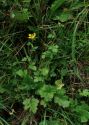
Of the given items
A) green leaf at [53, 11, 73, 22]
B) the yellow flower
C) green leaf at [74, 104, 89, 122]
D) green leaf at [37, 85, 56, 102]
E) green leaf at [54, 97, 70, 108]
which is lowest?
green leaf at [74, 104, 89, 122]

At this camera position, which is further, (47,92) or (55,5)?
(55,5)

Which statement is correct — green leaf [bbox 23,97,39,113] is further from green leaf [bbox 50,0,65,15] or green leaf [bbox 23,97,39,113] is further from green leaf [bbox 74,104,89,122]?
green leaf [bbox 50,0,65,15]

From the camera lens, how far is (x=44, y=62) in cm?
294

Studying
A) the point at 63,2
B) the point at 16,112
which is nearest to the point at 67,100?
the point at 16,112

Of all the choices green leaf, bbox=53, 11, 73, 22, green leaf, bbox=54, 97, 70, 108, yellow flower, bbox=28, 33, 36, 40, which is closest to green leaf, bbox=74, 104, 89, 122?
green leaf, bbox=54, 97, 70, 108

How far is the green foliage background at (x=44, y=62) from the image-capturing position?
274cm

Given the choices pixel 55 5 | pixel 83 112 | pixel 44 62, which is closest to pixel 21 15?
pixel 55 5

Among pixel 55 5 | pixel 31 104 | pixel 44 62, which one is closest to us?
pixel 31 104

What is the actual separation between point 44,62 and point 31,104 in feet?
1.39

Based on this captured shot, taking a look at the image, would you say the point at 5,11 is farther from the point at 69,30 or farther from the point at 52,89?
the point at 52,89

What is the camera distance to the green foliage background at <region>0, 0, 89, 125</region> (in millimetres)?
2744

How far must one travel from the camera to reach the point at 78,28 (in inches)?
124

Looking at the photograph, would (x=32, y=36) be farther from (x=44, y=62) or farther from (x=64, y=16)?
(x=64, y=16)

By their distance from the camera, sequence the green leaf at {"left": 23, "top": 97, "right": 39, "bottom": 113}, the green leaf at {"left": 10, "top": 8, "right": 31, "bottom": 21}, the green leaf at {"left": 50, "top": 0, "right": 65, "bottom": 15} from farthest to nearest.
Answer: the green leaf at {"left": 50, "top": 0, "right": 65, "bottom": 15}
the green leaf at {"left": 10, "top": 8, "right": 31, "bottom": 21}
the green leaf at {"left": 23, "top": 97, "right": 39, "bottom": 113}
